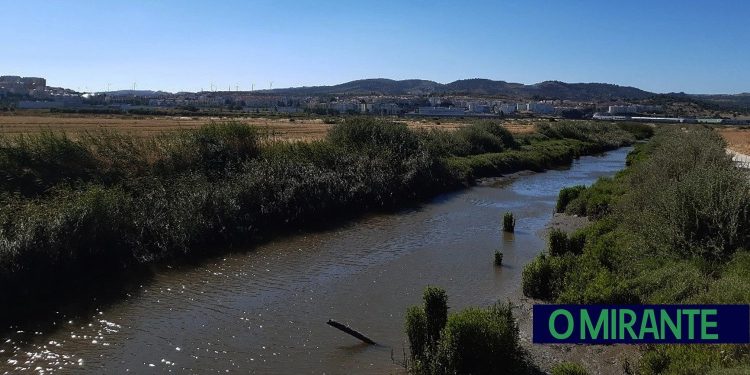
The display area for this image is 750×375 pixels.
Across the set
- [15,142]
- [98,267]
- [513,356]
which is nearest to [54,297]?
[98,267]

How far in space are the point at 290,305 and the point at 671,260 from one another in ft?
32.0

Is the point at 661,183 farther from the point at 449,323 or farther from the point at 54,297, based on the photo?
the point at 54,297

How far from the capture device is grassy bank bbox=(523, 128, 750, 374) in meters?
9.59

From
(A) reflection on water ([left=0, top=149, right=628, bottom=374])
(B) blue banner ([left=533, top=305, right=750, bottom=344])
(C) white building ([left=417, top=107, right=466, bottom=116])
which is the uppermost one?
(C) white building ([left=417, top=107, right=466, bottom=116])

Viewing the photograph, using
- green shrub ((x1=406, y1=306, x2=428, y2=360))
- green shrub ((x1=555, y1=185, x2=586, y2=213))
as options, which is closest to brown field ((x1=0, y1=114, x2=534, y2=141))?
green shrub ((x1=555, y1=185, x2=586, y2=213))

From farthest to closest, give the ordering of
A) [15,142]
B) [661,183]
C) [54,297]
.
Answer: [15,142] → [661,183] → [54,297]

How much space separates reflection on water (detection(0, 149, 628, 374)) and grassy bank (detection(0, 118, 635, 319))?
5.76 ft

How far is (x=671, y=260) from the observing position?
45.2 feet

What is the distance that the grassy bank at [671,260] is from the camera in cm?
959

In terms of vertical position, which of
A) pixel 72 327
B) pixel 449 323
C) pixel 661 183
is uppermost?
pixel 661 183

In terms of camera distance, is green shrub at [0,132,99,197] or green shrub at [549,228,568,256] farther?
green shrub at [0,132,99,197]

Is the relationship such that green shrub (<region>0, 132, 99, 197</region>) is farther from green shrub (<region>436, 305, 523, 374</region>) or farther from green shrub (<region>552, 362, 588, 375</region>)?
green shrub (<region>552, 362, 588, 375</region>)

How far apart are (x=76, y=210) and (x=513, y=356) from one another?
1352 centimetres

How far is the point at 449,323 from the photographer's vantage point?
10.3 metres
